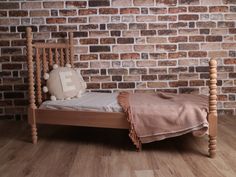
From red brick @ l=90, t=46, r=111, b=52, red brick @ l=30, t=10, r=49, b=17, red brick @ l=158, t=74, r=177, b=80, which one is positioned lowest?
red brick @ l=158, t=74, r=177, b=80

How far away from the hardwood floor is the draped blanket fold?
0.47ft

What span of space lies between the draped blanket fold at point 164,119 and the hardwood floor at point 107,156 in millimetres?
143

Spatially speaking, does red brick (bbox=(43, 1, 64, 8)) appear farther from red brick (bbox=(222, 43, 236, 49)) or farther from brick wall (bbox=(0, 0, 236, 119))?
red brick (bbox=(222, 43, 236, 49))

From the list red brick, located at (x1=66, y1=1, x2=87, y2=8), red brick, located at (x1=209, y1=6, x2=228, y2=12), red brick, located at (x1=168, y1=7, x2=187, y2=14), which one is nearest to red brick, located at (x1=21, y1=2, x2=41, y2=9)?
red brick, located at (x1=66, y1=1, x2=87, y2=8)

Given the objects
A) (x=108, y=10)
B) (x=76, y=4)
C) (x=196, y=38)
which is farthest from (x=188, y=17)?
(x=76, y=4)

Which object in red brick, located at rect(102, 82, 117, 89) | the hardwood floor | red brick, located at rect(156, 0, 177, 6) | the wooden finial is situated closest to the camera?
the hardwood floor

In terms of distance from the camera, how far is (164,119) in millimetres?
2225

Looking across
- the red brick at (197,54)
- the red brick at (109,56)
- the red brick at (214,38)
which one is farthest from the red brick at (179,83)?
the red brick at (109,56)

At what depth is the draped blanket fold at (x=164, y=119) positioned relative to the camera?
2178 mm

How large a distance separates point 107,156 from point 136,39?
144cm

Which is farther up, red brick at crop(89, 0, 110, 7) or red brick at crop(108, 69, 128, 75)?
red brick at crop(89, 0, 110, 7)

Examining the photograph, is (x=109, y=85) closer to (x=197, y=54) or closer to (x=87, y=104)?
(x=87, y=104)

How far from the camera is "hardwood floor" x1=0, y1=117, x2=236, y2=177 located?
6.27 ft

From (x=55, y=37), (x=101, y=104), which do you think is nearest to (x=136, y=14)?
(x=55, y=37)
